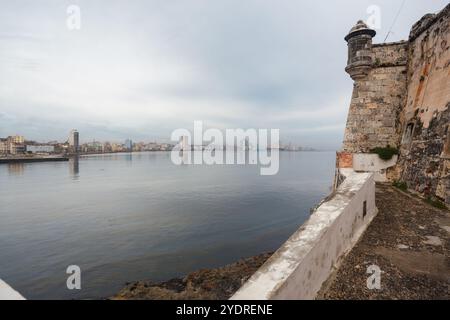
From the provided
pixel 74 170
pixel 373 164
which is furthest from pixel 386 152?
pixel 74 170

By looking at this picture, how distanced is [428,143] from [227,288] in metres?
9.12

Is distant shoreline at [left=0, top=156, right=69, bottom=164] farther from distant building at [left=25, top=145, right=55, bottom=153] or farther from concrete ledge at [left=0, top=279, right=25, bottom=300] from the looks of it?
concrete ledge at [left=0, top=279, right=25, bottom=300]

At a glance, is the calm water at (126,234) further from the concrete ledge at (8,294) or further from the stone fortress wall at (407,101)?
the stone fortress wall at (407,101)

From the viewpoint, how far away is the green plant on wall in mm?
11633

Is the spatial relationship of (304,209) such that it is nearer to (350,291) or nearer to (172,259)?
(172,259)

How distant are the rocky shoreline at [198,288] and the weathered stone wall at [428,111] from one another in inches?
296

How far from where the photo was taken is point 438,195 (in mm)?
7617

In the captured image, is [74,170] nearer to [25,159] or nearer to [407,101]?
[25,159]

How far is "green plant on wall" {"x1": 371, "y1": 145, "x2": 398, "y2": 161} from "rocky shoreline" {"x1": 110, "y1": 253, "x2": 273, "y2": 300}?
8.15 metres

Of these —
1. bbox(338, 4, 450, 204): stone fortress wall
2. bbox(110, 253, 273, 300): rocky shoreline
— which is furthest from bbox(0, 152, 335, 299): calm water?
bbox(338, 4, 450, 204): stone fortress wall

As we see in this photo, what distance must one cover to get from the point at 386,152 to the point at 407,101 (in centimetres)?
260

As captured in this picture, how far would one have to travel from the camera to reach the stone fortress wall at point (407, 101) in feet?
28.1
